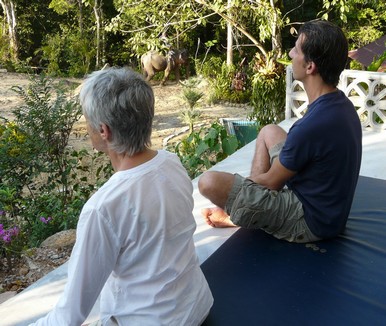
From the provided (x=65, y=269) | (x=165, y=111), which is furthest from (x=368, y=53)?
(x=65, y=269)

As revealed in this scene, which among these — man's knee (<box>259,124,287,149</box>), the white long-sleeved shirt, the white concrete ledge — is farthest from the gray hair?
man's knee (<box>259,124,287,149</box>)

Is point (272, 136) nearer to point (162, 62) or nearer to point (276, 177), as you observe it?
point (276, 177)

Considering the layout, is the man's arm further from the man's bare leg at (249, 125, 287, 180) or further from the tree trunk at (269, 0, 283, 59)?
the tree trunk at (269, 0, 283, 59)

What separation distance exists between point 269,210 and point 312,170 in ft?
0.93

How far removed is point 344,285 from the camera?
1.92 metres

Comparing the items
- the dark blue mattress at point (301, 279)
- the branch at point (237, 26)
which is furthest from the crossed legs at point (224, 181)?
the branch at point (237, 26)

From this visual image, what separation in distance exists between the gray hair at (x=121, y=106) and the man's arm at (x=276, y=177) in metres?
1.00

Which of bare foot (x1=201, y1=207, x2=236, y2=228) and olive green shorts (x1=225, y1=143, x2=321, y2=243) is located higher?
Result: olive green shorts (x1=225, y1=143, x2=321, y2=243)

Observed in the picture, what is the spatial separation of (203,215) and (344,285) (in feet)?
2.91

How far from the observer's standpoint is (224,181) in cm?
226

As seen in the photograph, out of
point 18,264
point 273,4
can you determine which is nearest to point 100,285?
point 18,264

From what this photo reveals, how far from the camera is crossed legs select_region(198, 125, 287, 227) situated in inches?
88.9

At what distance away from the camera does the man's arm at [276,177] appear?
2.10m

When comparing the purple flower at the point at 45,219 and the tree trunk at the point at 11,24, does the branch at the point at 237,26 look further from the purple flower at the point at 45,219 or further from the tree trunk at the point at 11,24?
the tree trunk at the point at 11,24
